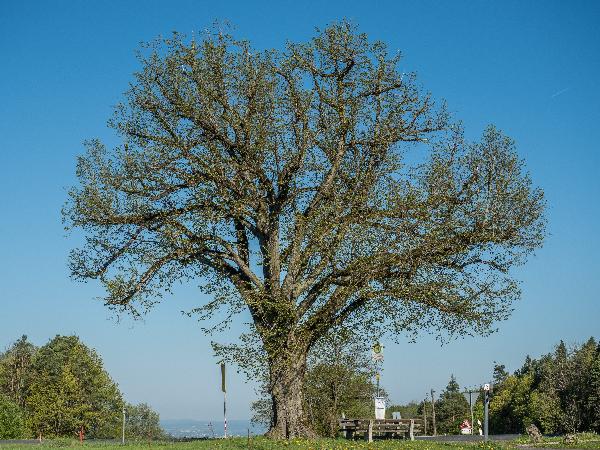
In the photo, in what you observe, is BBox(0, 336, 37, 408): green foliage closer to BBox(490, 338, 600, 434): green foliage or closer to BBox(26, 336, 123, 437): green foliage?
BBox(26, 336, 123, 437): green foliage

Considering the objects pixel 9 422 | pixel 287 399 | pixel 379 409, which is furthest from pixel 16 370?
pixel 287 399

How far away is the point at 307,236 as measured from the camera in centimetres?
2639

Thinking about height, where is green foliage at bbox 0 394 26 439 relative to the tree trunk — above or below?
below

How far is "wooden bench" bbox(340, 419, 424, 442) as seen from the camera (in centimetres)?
3462

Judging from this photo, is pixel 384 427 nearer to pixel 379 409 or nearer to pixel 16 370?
pixel 379 409

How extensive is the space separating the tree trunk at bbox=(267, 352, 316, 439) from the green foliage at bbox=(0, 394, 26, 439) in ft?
149

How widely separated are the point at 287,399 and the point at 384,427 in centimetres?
1095

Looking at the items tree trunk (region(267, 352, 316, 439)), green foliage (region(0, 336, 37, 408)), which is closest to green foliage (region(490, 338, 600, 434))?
tree trunk (region(267, 352, 316, 439))

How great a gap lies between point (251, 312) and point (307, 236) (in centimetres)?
359

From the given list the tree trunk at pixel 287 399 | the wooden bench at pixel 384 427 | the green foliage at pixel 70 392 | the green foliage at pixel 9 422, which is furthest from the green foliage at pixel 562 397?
the green foliage at pixel 70 392

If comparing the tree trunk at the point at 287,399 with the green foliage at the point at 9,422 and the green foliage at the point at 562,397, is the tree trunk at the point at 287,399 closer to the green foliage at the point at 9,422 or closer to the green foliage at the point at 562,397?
the green foliage at the point at 562,397

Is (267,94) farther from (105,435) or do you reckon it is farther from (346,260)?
(105,435)

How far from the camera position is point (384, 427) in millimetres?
35375

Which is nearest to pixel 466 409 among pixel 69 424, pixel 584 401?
pixel 584 401
